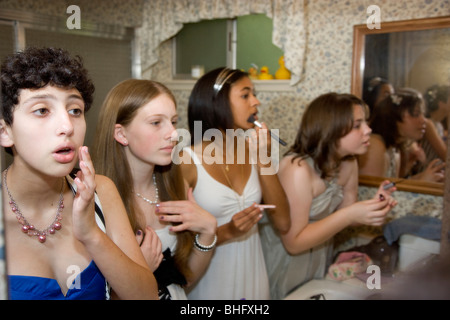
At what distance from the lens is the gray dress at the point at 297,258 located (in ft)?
4.58

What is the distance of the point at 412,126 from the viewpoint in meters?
1.58

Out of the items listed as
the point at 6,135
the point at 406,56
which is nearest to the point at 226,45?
the point at 406,56

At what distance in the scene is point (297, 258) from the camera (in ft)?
4.68

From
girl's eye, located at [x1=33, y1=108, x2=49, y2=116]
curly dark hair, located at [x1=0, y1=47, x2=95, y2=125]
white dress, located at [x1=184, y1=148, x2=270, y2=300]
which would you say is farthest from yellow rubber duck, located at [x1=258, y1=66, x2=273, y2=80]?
girl's eye, located at [x1=33, y1=108, x2=49, y2=116]

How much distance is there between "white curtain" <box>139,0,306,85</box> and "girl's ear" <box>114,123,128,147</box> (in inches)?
44.3

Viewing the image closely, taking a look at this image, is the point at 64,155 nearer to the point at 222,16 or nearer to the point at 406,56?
the point at 406,56

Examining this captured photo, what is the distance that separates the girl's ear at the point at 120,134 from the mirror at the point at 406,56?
3.76ft

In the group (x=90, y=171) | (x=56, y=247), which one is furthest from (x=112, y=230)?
(x=90, y=171)

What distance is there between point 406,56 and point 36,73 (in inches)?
58.0

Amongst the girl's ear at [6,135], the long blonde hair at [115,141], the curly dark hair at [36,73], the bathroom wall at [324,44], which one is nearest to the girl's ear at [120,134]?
the long blonde hair at [115,141]

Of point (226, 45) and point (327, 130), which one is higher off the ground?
point (226, 45)

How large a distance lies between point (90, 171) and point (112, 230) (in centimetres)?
22

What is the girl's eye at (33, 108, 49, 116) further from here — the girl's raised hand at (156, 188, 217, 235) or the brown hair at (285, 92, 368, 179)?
the brown hair at (285, 92, 368, 179)
